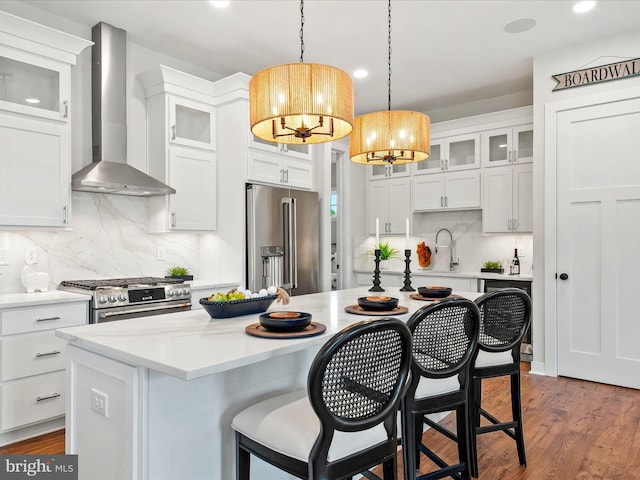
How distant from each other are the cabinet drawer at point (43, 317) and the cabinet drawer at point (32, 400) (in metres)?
0.32

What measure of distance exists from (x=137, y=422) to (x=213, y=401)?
0.34 m

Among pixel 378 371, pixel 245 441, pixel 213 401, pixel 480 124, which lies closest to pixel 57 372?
pixel 213 401

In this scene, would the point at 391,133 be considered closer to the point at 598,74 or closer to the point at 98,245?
the point at 598,74

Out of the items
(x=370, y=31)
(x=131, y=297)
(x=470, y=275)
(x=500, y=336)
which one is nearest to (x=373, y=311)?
(x=500, y=336)

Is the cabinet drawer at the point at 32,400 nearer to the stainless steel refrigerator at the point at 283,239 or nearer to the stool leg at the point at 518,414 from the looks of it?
the stainless steel refrigerator at the point at 283,239

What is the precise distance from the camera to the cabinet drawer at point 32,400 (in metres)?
2.66

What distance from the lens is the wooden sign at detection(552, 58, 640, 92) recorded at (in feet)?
11.9

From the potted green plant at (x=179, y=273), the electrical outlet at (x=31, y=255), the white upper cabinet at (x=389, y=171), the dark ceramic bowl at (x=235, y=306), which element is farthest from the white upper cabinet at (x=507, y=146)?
the electrical outlet at (x=31, y=255)

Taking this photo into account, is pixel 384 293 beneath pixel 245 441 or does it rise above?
above

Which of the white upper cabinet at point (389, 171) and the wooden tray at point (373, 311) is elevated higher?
the white upper cabinet at point (389, 171)

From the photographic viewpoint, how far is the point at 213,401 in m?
1.74

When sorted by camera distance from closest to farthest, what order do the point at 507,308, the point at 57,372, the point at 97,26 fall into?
the point at 507,308, the point at 57,372, the point at 97,26

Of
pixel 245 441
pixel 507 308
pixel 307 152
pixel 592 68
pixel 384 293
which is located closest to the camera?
pixel 245 441

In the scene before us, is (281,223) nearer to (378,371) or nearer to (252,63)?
(252,63)
